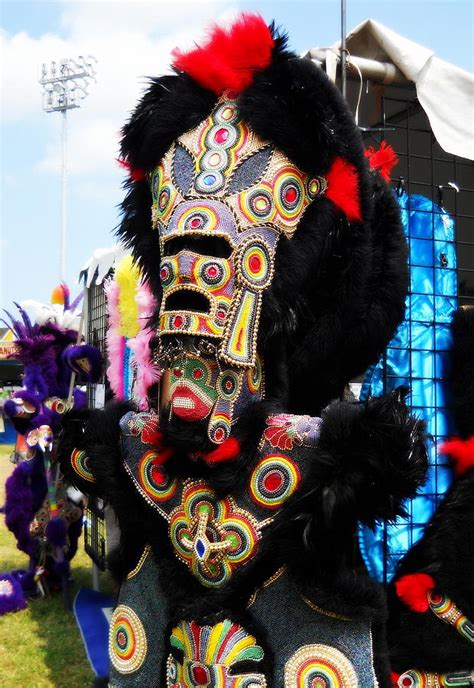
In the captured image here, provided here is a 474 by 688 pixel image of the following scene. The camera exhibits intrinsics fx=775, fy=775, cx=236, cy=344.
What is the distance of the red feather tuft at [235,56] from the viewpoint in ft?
6.10

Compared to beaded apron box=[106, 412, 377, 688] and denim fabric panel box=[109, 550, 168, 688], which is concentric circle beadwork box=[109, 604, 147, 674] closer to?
denim fabric panel box=[109, 550, 168, 688]

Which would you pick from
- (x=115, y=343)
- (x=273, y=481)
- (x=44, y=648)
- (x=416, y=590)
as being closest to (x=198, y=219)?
(x=273, y=481)

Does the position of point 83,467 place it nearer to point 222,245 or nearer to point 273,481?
point 273,481

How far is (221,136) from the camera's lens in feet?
6.09

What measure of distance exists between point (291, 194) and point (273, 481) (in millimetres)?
677

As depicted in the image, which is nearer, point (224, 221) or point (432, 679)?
point (224, 221)

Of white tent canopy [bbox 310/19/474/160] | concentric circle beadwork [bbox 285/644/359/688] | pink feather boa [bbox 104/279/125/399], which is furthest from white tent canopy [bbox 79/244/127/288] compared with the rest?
concentric circle beadwork [bbox 285/644/359/688]

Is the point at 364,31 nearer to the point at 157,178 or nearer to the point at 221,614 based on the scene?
the point at 157,178

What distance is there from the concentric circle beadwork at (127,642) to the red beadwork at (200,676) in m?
0.22

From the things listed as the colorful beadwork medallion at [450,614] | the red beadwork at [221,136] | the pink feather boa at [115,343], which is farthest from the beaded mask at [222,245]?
the pink feather boa at [115,343]

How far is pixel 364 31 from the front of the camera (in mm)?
2482

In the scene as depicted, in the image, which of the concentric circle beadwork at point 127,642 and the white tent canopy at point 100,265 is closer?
the concentric circle beadwork at point 127,642

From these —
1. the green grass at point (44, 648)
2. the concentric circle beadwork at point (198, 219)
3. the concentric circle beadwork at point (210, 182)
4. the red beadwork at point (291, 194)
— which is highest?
the concentric circle beadwork at point (210, 182)

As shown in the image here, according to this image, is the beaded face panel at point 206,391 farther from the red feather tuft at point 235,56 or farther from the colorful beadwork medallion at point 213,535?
the red feather tuft at point 235,56
